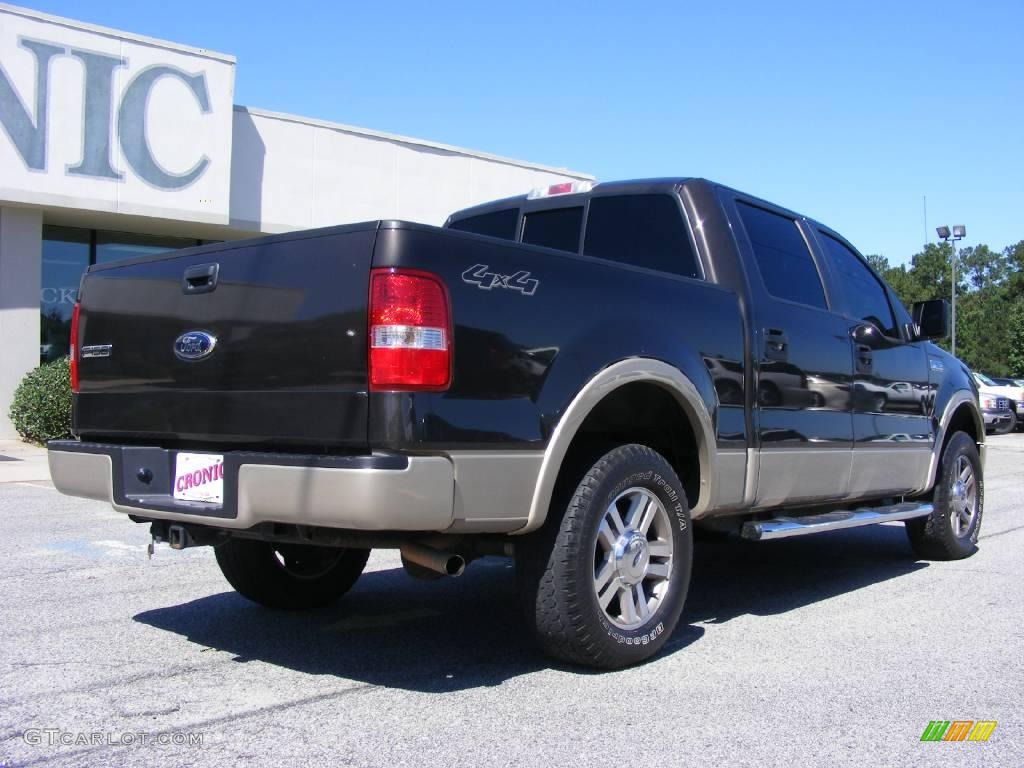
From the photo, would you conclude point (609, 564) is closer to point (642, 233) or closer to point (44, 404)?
point (642, 233)

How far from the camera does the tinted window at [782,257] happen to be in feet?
16.7

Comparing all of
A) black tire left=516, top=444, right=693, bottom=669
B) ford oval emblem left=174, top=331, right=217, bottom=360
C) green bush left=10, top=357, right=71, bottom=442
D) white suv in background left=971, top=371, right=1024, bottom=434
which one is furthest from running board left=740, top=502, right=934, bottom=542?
white suv in background left=971, top=371, right=1024, bottom=434

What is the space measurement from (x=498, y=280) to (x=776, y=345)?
76.5 inches

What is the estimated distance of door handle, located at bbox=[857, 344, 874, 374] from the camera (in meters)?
5.62

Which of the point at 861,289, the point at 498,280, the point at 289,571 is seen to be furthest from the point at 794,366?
the point at 289,571

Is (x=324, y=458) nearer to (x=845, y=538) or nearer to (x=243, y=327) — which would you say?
(x=243, y=327)

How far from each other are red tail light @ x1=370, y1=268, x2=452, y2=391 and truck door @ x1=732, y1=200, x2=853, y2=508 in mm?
1998

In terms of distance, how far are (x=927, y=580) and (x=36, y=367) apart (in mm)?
13426

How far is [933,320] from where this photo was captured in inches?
251

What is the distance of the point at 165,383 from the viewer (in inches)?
152

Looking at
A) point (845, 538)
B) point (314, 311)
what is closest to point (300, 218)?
point (845, 538)

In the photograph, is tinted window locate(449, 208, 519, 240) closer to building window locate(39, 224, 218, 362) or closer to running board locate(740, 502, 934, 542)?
running board locate(740, 502, 934, 542)

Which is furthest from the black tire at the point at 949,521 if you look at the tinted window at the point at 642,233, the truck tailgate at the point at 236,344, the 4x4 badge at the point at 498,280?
the truck tailgate at the point at 236,344

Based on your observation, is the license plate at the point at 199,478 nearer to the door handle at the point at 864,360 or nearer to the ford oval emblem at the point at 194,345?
the ford oval emblem at the point at 194,345
